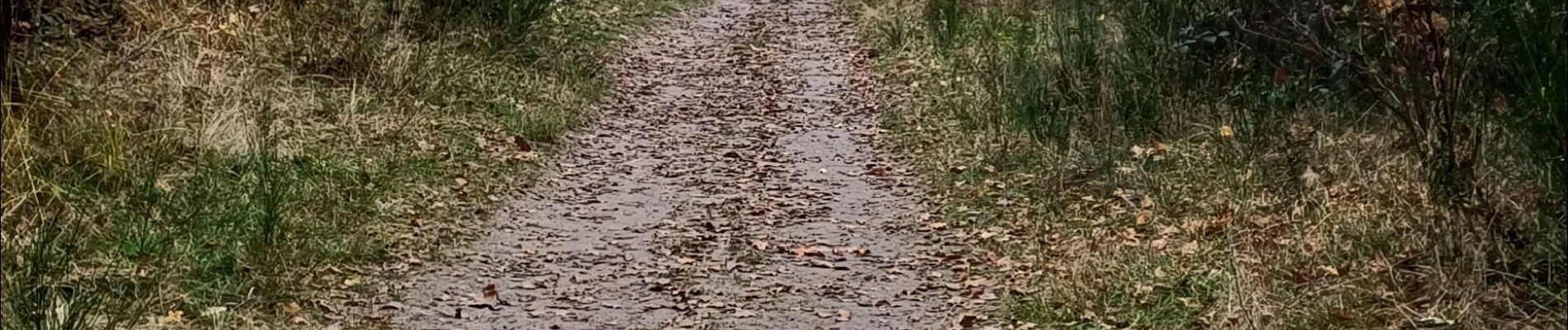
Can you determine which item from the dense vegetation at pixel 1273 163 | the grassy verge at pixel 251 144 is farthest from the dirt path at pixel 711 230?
the dense vegetation at pixel 1273 163

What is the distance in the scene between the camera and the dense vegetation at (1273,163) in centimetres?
453

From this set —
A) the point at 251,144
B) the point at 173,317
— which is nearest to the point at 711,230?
the point at 251,144

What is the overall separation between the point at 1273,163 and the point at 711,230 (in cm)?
233

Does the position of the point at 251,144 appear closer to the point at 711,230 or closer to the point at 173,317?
the point at 173,317

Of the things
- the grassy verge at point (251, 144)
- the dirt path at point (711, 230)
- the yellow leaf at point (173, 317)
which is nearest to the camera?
the yellow leaf at point (173, 317)

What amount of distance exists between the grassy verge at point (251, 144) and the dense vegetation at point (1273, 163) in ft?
7.45

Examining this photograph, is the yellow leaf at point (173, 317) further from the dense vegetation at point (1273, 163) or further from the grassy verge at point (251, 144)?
the dense vegetation at point (1273, 163)

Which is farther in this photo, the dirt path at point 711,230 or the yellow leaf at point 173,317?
the dirt path at point 711,230

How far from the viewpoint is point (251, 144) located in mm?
6422

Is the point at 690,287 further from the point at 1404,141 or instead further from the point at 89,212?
the point at 1404,141

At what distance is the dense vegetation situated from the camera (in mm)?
4527

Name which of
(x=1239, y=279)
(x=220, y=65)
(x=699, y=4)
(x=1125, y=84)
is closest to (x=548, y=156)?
(x=220, y=65)

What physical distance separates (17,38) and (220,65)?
0.96 metres

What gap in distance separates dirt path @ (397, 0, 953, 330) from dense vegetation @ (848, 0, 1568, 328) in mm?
441
